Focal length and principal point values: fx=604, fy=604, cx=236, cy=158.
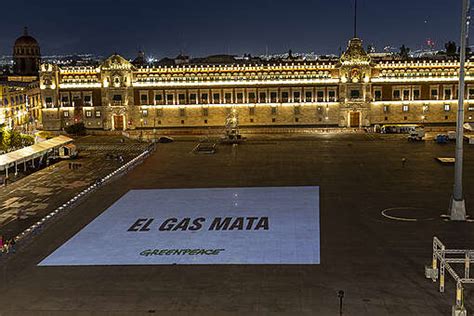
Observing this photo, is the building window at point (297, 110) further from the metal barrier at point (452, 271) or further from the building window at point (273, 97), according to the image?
the metal barrier at point (452, 271)

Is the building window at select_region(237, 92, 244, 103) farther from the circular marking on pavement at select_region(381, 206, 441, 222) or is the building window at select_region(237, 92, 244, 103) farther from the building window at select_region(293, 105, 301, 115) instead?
the circular marking on pavement at select_region(381, 206, 441, 222)

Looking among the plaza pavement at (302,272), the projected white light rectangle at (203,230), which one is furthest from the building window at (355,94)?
the projected white light rectangle at (203,230)

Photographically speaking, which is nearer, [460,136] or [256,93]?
[460,136]

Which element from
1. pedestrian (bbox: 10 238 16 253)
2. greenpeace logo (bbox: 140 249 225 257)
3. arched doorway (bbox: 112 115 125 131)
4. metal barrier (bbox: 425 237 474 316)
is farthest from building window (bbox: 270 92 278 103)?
metal barrier (bbox: 425 237 474 316)

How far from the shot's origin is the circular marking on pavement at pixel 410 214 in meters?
41.7

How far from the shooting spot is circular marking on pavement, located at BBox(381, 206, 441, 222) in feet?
137

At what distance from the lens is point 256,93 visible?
112 meters

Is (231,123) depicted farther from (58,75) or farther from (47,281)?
(47,281)

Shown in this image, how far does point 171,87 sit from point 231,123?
19.1 m

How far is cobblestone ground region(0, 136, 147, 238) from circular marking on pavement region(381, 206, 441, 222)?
2604 cm

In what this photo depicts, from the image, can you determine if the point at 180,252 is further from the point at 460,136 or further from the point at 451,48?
the point at 451,48

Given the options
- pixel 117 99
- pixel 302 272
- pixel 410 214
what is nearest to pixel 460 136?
pixel 410 214

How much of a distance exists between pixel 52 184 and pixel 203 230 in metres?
25.1

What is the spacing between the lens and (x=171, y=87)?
11256cm
